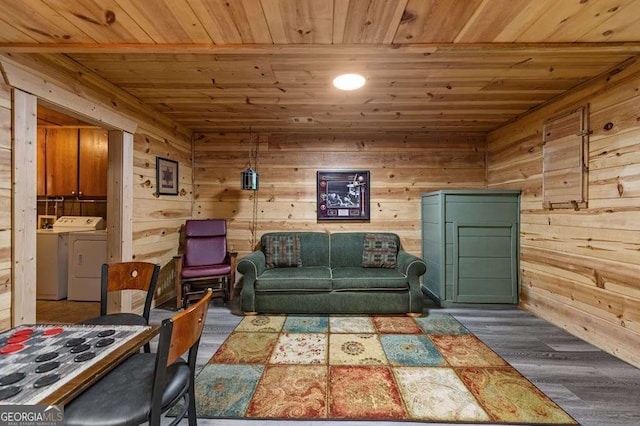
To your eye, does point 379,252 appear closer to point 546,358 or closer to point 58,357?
point 546,358

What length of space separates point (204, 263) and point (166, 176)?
117cm

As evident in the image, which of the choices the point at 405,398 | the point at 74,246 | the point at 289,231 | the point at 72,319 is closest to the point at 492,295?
the point at 405,398

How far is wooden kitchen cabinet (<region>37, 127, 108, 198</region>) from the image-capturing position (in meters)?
3.89

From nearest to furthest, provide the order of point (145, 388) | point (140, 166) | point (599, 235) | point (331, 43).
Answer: point (145, 388), point (331, 43), point (599, 235), point (140, 166)

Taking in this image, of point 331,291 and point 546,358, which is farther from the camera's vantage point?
point 331,291

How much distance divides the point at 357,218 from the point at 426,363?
7.32ft

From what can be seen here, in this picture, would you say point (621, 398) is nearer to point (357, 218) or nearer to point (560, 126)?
point (560, 126)

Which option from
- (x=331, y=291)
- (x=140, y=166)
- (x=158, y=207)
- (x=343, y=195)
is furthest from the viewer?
(x=343, y=195)

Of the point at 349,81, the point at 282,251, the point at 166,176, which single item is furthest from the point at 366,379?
the point at 166,176

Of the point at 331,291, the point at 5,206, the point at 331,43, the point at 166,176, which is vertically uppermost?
the point at 331,43

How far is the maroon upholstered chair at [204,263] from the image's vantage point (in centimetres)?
326

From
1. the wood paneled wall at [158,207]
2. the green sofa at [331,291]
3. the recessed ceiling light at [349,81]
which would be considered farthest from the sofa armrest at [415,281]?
the wood paneled wall at [158,207]

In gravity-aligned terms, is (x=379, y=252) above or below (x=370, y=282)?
above

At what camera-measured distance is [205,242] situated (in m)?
3.68
